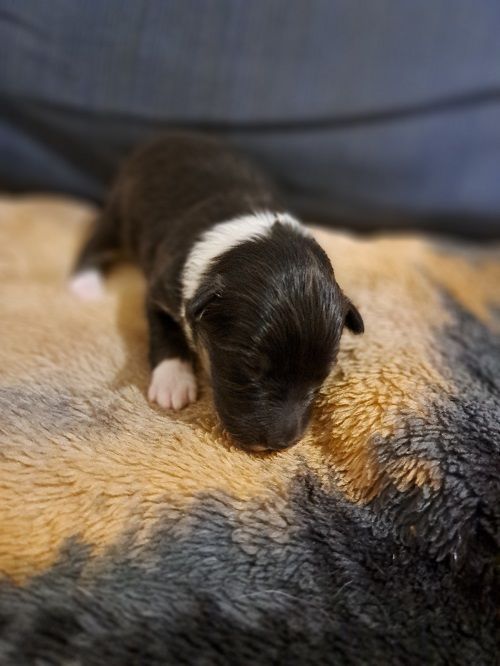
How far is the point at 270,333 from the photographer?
4.97 feet

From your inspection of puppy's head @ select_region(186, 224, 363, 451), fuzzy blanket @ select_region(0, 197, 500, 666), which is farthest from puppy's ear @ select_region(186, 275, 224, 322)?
fuzzy blanket @ select_region(0, 197, 500, 666)

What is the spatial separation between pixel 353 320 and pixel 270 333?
0.92ft

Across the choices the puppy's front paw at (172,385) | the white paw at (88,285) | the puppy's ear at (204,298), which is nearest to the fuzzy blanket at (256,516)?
the puppy's front paw at (172,385)

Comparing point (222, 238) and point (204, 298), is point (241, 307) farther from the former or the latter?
point (222, 238)

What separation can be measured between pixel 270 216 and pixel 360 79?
3.42 feet

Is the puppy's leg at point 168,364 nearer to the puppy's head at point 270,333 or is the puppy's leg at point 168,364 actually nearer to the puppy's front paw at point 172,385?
the puppy's front paw at point 172,385

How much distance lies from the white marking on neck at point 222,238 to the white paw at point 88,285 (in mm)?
529

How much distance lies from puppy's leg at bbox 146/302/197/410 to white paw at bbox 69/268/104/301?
0.34 meters

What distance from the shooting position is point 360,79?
2.59 metres

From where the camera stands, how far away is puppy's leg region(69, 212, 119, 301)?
7.72 ft

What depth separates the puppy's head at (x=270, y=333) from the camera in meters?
1.53

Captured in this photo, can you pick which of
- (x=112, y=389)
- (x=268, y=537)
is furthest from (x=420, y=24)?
(x=268, y=537)

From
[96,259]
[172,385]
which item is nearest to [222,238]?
[172,385]

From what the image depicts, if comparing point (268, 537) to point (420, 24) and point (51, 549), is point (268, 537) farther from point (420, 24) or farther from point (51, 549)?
point (420, 24)
